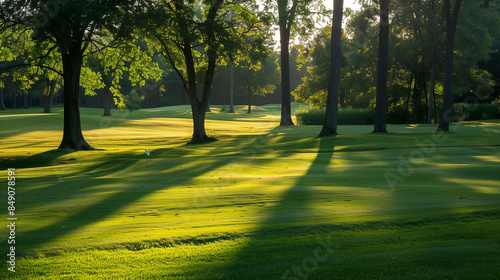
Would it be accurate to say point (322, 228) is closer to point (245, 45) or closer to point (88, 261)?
point (88, 261)

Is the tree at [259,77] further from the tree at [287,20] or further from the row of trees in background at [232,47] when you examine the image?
the tree at [287,20]

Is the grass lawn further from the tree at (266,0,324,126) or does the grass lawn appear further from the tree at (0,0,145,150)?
the tree at (266,0,324,126)

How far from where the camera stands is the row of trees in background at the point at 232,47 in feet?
77.6

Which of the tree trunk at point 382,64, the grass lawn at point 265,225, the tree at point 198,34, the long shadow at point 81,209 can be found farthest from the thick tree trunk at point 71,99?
the tree trunk at point 382,64

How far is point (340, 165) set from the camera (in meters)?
15.8

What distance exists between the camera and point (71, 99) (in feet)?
86.6

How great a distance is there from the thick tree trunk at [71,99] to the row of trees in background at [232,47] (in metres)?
0.06

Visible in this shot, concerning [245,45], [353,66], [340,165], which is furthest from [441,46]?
[340,165]

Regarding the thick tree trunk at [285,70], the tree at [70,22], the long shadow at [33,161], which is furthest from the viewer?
the thick tree trunk at [285,70]

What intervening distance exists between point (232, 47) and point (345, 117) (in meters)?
26.2

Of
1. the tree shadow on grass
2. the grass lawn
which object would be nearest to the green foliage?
the grass lawn

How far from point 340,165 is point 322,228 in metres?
9.56

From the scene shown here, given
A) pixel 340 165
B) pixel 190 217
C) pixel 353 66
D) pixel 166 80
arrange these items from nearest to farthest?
pixel 190 217 → pixel 340 165 → pixel 353 66 → pixel 166 80

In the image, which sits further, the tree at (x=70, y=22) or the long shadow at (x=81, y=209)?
the tree at (x=70, y=22)
